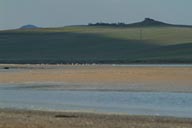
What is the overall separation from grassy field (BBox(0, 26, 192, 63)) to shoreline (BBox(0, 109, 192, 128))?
85.0 metres

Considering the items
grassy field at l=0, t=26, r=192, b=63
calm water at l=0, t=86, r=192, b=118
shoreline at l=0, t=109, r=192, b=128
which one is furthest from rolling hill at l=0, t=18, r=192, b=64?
shoreline at l=0, t=109, r=192, b=128

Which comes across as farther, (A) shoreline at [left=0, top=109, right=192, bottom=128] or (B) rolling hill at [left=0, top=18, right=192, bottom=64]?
(B) rolling hill at [left=0, top=18, right=192, bottom=64]

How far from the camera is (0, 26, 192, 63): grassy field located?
4946 inches

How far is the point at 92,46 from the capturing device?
148 m

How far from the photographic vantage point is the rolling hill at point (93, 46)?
12575 centimetres

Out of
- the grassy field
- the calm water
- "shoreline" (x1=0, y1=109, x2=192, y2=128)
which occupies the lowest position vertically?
the grassy field

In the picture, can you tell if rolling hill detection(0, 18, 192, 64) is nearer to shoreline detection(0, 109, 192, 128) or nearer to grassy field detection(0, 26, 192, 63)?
grassy field detection(0, 26, 192, 63)

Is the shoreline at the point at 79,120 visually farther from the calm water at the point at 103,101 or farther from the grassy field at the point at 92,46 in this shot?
the grassy field at the point at 92,46

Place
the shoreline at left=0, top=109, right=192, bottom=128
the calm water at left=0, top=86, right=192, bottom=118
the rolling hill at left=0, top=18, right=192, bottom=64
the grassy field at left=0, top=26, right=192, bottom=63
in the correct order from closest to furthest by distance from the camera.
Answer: the shoreline at left=0, top=109, right=192, bottom=128
the calm water at left=0, top=86, right=192, bottom=118
the grassy field at left=0, top=26, right=192, bottom=63
the rolling hill at left=0, top=18, right=192, bottom=64

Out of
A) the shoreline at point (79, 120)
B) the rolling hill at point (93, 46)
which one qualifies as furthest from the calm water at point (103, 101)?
the rolling hill at point (93, 46)

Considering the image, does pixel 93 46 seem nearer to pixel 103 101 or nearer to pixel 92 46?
pixel 92 46

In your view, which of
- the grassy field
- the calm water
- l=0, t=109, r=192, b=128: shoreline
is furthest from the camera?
the grassy field

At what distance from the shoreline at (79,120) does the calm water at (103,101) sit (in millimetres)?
2169

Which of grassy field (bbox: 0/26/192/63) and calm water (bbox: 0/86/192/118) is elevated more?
calm water (bbox: 0/86/192/118)
